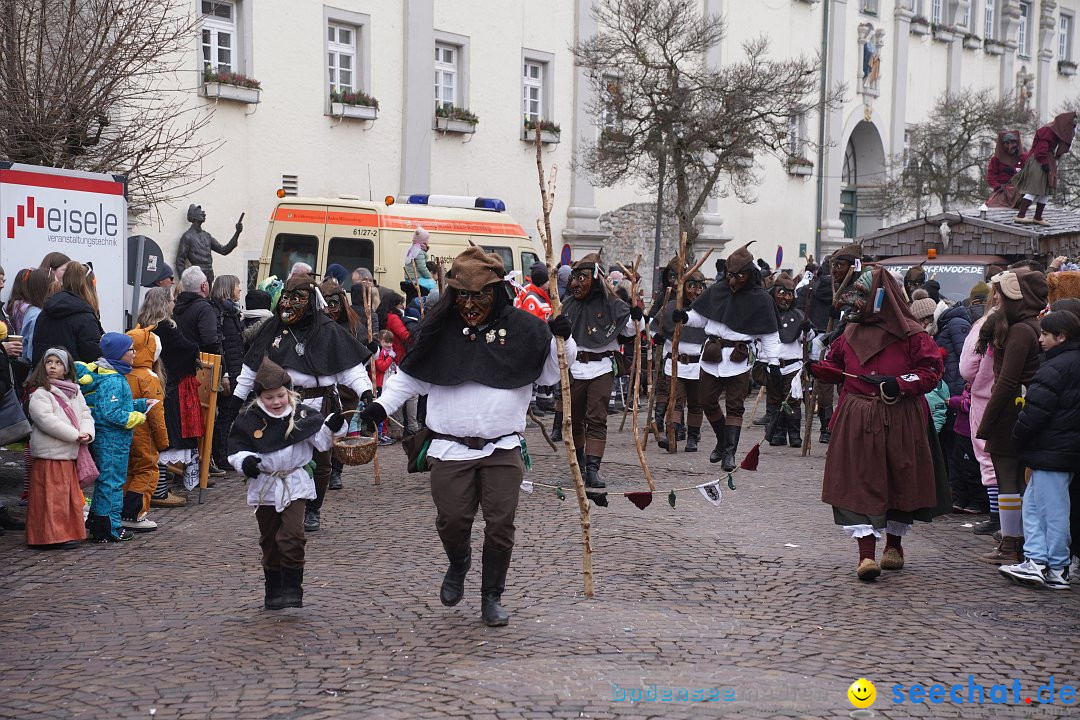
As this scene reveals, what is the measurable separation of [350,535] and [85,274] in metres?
2.78

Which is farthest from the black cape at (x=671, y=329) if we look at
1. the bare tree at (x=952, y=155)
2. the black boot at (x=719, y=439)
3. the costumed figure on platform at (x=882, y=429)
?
the bare tree at (x=952, y=155)

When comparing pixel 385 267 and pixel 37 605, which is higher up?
pixel 385 267

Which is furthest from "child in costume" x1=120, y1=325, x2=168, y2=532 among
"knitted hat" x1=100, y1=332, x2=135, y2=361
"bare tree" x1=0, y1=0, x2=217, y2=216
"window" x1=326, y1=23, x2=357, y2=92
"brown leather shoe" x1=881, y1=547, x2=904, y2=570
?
"window" x1=326, y1=23, x2=357, y2=92

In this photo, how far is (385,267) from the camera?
1553 centimetres

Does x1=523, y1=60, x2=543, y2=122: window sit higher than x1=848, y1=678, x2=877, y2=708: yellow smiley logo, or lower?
higher

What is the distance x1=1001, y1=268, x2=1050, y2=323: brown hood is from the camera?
25.9 ft

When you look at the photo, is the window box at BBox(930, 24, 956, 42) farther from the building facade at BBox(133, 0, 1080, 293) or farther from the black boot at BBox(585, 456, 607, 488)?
the black boot at BBox(585, 456, 607, 488)

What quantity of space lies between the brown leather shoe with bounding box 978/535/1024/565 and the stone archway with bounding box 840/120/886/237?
1128 inches

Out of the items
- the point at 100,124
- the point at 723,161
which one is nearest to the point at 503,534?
the point at 100,124

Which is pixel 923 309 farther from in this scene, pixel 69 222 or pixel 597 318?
pixel 69 222

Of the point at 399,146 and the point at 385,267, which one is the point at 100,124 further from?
the point at 399,146

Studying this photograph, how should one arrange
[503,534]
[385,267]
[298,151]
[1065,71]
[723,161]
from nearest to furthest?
[503,534] < [385,267] < [298,151] < [723,161] < [1065,71]

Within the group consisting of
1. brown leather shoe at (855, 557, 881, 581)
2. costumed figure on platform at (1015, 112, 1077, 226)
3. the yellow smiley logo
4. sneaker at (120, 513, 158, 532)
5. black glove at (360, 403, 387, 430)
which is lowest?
sneaker at (120, 513, 158, 532)

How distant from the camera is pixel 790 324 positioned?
45.4 feet
